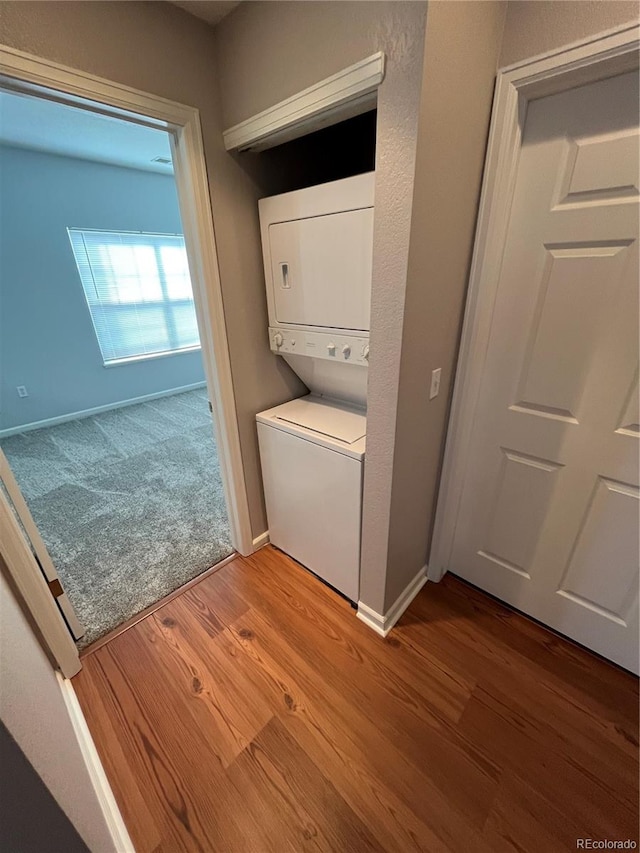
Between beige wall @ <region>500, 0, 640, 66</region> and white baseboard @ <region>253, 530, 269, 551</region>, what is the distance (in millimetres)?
2142

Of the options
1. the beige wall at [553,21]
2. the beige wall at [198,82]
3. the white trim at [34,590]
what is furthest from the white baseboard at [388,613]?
the beige wall at [553,21]

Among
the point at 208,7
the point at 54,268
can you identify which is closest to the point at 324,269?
the point at 208,7

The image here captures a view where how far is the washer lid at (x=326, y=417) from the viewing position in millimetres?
1432

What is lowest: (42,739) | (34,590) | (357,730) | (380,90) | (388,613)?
(357,730)

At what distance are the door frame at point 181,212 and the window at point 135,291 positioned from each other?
10.4ft

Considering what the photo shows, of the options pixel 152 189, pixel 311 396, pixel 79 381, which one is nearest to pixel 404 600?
pixel 311 396

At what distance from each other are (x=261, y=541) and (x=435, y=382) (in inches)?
52.8

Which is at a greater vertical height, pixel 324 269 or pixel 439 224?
pixel 439 224

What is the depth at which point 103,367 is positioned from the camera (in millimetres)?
3977

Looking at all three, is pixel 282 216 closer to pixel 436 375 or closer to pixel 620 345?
pixel 436 375

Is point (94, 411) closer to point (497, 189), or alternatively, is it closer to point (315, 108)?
point (315, 108)

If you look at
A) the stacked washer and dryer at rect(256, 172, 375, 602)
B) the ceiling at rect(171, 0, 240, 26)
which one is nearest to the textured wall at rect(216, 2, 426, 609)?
the ceiling at rect(171, 0, 240, 26)

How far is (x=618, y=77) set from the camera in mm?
902

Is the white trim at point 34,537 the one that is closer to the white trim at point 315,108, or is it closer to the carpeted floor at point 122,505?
the carpeted floor at point 122,505
